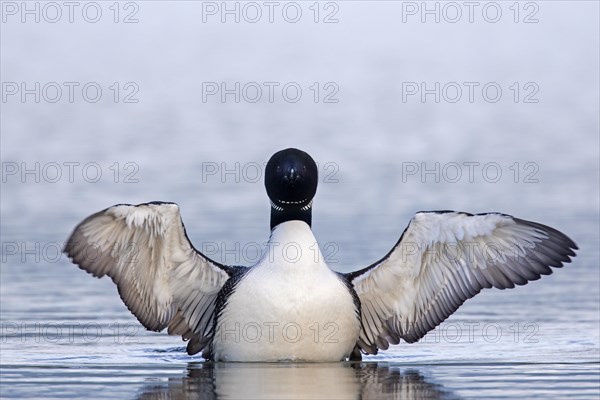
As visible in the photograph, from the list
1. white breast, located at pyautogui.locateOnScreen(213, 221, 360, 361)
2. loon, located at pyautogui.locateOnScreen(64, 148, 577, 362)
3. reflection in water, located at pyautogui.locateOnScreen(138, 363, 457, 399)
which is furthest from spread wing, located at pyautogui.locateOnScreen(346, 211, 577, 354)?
reflection in water, located at pyautogui.locateOnScreen(138, 363, 457, 399)

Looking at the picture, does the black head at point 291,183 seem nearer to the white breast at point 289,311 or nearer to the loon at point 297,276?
the loon at point 297,276

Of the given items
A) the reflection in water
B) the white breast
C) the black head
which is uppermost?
the black head

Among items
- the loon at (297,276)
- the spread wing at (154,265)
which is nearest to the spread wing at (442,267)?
the loon at (297,276)

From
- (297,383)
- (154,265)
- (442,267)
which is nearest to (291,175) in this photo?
(154,265)

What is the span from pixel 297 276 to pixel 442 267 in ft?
4.49

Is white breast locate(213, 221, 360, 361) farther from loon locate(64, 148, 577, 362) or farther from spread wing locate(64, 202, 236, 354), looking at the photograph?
spread wing locate(64, 202, 236, 354)

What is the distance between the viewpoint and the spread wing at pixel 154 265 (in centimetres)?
1152

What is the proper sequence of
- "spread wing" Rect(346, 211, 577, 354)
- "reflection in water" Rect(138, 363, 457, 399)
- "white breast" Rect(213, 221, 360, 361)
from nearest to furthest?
"reflection in water" Rect(138, 363, 457, 399) < "white breast" Rect(213, 221, 360, 361) < "spread wing" Rect(346, 211, 577, 354)

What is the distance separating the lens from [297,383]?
9.96m

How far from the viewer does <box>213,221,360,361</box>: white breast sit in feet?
36.8

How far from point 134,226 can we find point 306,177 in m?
1.31

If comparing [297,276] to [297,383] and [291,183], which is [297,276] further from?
[297,383]

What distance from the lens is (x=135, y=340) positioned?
12.5 m

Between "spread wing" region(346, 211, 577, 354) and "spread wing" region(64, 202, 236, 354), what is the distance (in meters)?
1.17
